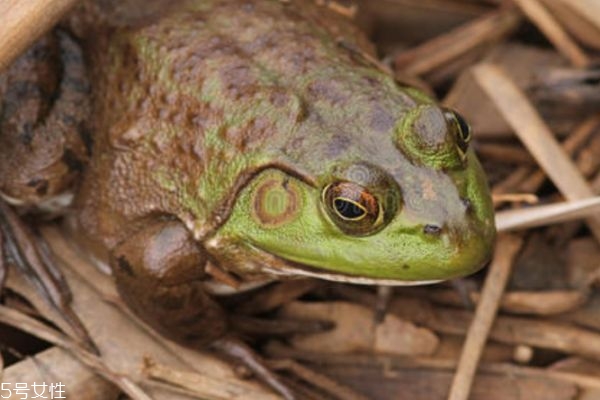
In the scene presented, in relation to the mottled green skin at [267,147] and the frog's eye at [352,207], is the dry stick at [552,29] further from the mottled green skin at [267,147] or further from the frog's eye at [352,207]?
the frog's eye at [352,207]

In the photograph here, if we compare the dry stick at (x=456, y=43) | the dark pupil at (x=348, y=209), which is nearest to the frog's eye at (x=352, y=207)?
the dark pupil at (x=348, y=209)

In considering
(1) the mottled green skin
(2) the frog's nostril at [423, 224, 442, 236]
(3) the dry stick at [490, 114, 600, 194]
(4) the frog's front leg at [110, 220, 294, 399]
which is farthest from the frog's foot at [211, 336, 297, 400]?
(3) the dry stick at [490, 114, 600, 194]

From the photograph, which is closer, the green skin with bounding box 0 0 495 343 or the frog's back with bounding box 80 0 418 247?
the green skin with bounding box 0 0 495 343

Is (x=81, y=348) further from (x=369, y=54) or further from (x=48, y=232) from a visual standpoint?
(x=369, y=54)

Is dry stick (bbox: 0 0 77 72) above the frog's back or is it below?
below

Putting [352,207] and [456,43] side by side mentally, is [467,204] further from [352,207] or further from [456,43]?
[456,43]

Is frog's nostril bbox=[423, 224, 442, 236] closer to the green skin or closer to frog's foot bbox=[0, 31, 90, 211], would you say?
the green skin

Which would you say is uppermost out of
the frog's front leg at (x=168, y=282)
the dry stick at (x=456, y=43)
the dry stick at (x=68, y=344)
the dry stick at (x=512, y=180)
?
the dry stick at (x=456, y=43)
